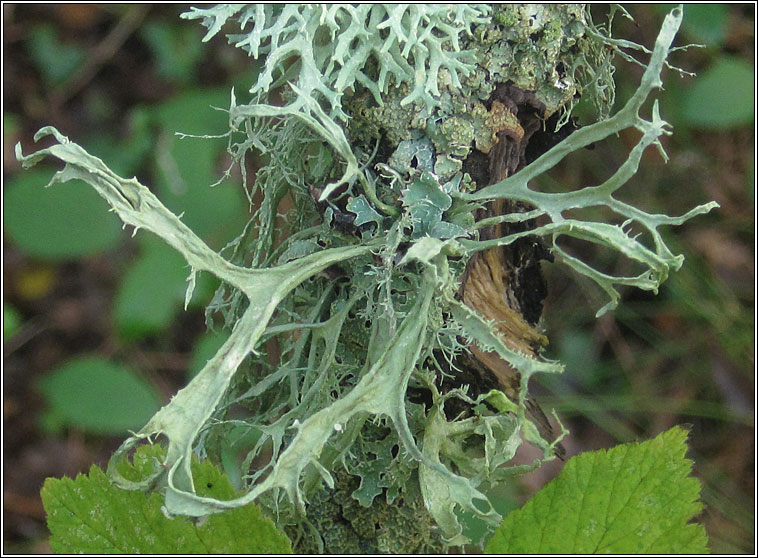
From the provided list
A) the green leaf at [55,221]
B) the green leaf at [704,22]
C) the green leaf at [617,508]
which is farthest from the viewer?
the green leaf at [55,221]

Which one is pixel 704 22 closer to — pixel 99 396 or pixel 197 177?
pixel 197 177

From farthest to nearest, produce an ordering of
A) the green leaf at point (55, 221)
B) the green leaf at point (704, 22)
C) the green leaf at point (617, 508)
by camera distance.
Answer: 1. the green leaf at point (55, 221)
2. the green leaf at point (704, 22)
3. the green leaf at point (617, 508)

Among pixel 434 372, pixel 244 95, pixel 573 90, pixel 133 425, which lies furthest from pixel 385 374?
pixel 244 95

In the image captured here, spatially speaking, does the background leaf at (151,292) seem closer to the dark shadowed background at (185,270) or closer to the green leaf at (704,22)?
the dark shadowed background at (185,270)

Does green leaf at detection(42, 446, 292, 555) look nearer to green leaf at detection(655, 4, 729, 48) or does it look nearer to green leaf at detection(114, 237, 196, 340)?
green leaf at detection(114, 237, 196, 340)

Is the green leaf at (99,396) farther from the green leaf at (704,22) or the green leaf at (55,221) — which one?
the green leaf at (704,22)

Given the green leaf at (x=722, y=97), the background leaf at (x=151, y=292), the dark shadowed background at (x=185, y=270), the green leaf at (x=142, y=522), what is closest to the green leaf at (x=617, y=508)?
the green leaf at (x=142, y=522)

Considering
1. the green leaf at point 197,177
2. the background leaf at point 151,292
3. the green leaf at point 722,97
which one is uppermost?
the green leaf at point 197,177

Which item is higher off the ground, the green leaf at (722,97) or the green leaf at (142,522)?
the green leaf at (142,522)

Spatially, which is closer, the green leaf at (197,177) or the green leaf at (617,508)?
the green leaf at (617,508)
